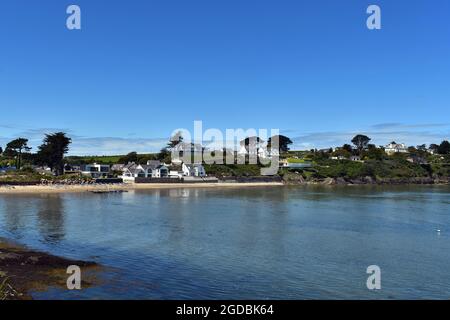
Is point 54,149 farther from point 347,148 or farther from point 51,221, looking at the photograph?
point 347,148

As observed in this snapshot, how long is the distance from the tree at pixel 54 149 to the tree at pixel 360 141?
10353 centimetres

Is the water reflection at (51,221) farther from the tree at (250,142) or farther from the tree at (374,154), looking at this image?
the tree at (374,154)

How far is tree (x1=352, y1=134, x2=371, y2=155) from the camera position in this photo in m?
160

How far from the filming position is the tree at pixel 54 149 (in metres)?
93.7

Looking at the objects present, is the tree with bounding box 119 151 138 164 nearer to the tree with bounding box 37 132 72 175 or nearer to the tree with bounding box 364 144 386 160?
the tree with bounding box 37 132 72 175

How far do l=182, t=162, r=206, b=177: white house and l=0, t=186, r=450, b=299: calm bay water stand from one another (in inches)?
2328

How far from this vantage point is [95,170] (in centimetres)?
10356

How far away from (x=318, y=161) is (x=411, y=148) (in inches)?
2145

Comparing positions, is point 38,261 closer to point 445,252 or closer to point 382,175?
point 445,252

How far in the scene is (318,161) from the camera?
138 meters

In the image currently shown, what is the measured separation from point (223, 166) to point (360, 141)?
6241cm
